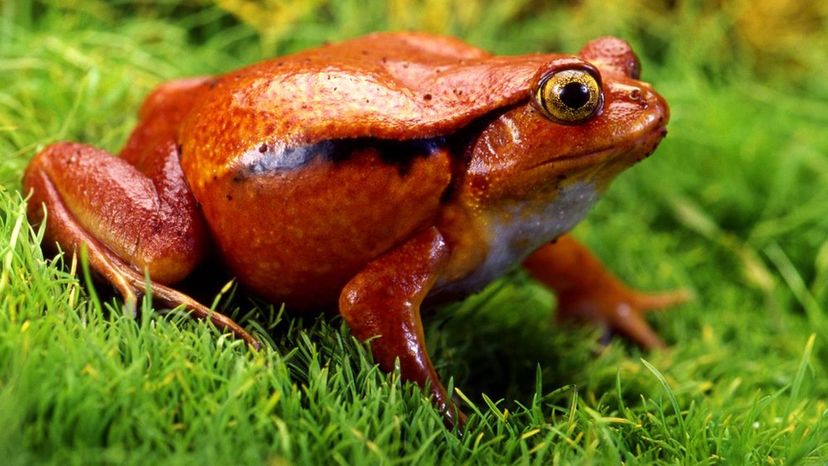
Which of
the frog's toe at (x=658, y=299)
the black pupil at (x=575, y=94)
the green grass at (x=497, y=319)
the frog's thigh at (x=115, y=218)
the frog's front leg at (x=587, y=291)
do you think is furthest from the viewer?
the frog's toe at (x=658, y=299)

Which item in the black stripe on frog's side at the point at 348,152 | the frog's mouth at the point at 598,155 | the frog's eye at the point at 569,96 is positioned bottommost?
the frog's mouth at the point at 598,155

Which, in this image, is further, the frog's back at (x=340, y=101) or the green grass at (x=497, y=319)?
the frog's back at (x=340, y=101)

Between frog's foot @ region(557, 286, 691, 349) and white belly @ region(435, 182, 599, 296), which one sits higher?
white belly @ region(435, 182, 599, 296)

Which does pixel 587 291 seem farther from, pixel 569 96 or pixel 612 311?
pixel 569 96

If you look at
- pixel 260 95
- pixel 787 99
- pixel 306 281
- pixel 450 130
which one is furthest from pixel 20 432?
pixel 787 99

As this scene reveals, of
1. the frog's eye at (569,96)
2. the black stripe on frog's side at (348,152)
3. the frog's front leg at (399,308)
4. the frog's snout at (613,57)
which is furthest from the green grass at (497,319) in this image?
the frog's snout at (613,57)

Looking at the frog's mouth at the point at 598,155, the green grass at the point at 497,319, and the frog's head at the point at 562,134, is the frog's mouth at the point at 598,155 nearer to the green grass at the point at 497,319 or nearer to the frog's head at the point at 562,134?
the frog's head at the point at 562,134

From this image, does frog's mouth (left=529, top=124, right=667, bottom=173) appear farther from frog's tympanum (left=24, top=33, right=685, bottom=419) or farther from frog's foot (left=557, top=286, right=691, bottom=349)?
frog's foot (left=557, top=286, right=691, bottom=349)

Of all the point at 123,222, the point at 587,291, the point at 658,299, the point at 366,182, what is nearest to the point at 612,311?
the point at 587,291

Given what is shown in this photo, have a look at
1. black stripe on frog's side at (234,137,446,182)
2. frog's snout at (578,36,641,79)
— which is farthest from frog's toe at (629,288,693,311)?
black stripe on frog's side at (234,137,446,182)
